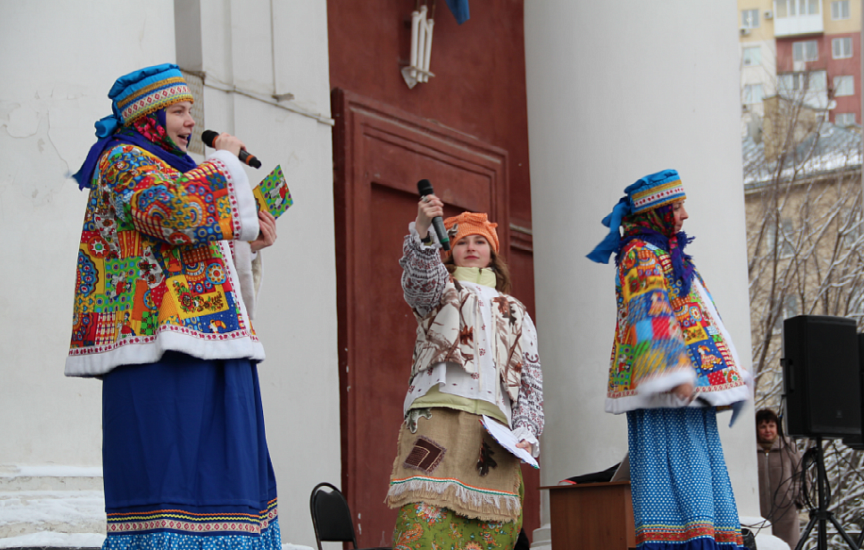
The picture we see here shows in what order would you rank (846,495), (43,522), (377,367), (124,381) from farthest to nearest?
(846,495) < (377,367) < (43,522) < (124,381)

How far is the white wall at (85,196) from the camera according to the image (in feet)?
14.3

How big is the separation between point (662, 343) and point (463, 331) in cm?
80

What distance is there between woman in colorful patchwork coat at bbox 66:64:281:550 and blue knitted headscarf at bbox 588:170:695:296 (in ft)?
6.89

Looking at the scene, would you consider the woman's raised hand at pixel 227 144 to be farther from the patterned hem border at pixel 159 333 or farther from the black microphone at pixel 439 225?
the black microphone at pixel 439 225

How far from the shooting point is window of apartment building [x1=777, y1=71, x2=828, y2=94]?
2044cm

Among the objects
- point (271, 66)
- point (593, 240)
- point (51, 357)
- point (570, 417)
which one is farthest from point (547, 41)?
point (51, 357)

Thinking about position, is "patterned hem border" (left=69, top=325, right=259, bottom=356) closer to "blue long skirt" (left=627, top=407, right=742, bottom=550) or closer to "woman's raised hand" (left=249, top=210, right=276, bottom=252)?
"woman's raised hand" (left=249, top=210, right=276, bottom=252)

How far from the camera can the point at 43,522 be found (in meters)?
4.06

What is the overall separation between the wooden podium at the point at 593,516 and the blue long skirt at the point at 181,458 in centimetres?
209

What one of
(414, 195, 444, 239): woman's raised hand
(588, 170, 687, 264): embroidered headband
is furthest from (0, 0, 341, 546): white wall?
(588, 170, 687, 264): embroidered headband

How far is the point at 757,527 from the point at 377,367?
2.61 meters

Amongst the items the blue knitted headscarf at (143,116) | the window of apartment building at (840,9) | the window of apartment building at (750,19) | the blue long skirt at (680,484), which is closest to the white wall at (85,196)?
the blue knitted headscarf at (143,116)

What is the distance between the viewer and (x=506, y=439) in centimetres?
432

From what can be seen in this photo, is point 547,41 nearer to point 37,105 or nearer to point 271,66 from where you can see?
point 271,66
